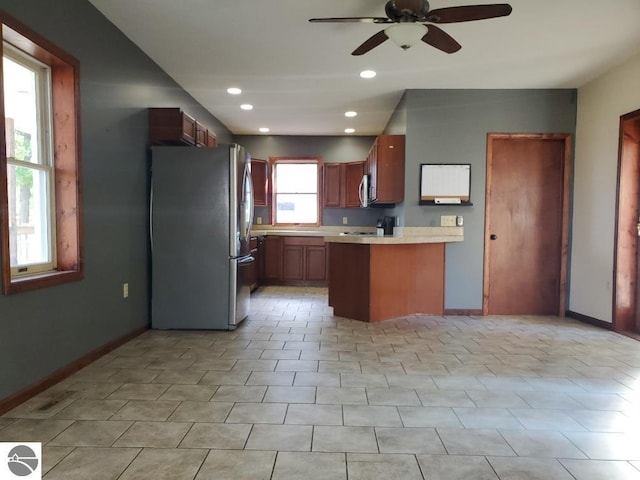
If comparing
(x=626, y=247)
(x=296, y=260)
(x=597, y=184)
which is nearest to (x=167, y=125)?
(x=296, y=260)

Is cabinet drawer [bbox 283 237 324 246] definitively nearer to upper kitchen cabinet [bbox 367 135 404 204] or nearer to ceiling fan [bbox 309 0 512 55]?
upper kitchen cabinet [bbox 367 135 404 204]

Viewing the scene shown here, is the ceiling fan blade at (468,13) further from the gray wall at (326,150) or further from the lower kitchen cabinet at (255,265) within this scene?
the gray wall at (326,150)

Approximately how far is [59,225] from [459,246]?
12.9 ft

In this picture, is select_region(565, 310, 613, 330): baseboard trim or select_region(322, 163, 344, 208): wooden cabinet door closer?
select_region(565, 310, 613, 330): baseboard trim

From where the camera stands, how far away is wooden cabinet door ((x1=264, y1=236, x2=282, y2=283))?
691 cm

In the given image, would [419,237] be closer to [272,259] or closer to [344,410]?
[344,410]

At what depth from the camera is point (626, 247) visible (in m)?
3.99

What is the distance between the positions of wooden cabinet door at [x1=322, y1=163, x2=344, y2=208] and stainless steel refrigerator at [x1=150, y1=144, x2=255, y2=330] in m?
3.49

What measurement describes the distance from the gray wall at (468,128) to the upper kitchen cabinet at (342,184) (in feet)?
8.24

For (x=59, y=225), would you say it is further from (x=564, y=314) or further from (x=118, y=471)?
(x=564, y=314)

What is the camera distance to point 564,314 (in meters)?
4.70

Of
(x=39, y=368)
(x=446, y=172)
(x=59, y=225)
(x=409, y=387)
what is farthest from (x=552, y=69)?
(x=39, y=368)

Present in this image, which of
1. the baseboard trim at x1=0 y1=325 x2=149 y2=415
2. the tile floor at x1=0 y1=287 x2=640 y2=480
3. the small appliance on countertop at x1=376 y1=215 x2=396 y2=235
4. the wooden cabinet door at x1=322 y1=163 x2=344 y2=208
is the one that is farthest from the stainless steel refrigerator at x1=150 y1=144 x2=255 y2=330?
the wooden cabinet door at x1=322 y1=163 x2=344 y2=208

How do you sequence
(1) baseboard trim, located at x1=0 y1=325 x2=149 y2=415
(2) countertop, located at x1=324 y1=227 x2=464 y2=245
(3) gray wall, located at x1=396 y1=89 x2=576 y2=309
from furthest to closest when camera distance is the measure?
(3) gray wall, located at x1=396 y1=89 x2=576 y2=309
(2) countertop, located at x1=324 y1=227 x2=464 y2=245
(1) baseboard trim, located at x1=0 y1=325 x2=149 y2=415
